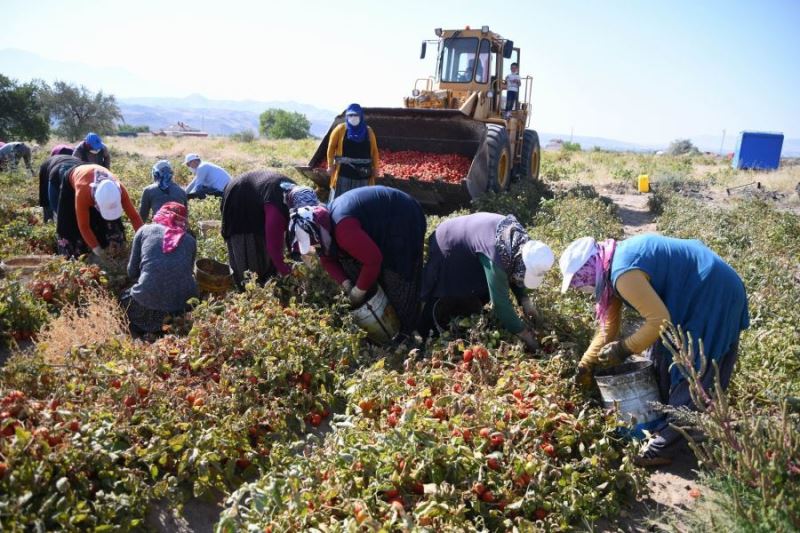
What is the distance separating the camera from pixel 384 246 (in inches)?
173

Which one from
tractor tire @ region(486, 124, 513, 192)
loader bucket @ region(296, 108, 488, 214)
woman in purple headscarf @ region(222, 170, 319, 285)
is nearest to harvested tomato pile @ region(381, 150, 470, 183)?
loader bucket @ region(296, 108, 488, 214)

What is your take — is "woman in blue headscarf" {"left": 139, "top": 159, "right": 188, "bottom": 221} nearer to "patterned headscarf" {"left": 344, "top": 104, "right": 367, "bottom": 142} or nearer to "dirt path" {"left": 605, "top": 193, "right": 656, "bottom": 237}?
"patterned headscarf" {"left": 344, "top": 104, "right": 367, "bottom": 142}

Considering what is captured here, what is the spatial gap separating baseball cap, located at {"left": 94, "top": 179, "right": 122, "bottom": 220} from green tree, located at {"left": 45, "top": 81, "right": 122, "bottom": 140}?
3330 centimetres

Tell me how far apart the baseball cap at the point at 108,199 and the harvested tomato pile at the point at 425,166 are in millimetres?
4170

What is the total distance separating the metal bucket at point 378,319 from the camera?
4.37m

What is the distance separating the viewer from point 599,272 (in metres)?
3.25

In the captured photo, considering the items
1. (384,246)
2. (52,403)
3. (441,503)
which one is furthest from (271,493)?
(384,246)

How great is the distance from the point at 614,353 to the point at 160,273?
Result: 3.21m

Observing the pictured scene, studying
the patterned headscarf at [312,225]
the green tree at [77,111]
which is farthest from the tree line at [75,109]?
the patterned headscarf at [312,225]

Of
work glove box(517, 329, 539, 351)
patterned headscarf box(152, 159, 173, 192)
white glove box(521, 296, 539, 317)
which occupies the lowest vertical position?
work glove box(517, 329, 539, 351)

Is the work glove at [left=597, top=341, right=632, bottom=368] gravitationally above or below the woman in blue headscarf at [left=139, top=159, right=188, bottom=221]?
below

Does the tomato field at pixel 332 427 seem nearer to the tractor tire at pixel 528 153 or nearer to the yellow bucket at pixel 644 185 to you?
the tractor tire at pixel 528 153

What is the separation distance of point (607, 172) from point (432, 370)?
1902 centimetres

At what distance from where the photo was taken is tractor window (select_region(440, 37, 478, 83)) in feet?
34.9
